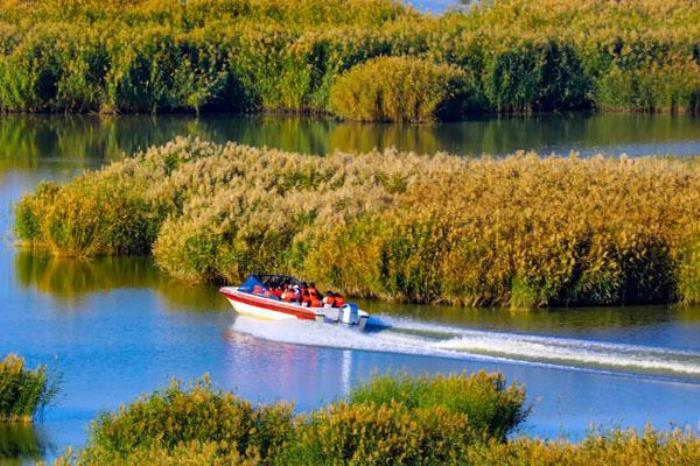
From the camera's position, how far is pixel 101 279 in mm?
30219

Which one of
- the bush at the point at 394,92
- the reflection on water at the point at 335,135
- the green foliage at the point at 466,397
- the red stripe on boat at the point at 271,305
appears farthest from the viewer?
the bush at the point at 394,92

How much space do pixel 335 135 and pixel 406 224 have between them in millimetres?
23297

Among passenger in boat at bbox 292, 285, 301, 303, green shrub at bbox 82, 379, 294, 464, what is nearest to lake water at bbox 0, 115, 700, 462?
passenger in boat at bbox 292, 285, 301, 303

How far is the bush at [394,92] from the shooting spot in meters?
55.1

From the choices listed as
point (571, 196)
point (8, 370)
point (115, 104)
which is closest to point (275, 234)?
point (571, 196)

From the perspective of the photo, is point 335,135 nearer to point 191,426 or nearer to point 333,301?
point 333,301

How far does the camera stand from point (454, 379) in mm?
19656

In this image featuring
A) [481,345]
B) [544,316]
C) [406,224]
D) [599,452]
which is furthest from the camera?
[406,224]

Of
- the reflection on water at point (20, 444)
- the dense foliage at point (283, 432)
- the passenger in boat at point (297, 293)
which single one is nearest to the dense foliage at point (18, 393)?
the reflection on water at point (20, 444)

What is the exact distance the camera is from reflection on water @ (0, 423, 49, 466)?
1917 cm

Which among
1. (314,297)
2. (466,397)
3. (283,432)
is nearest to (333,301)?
(314,297)

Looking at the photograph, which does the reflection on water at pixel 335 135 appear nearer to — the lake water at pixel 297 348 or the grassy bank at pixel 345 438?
the lake water at pixel 297 348

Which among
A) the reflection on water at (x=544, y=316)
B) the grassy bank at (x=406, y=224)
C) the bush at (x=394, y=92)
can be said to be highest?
the bush at (x=394, y=92)

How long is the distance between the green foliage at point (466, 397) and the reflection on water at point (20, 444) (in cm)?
357
